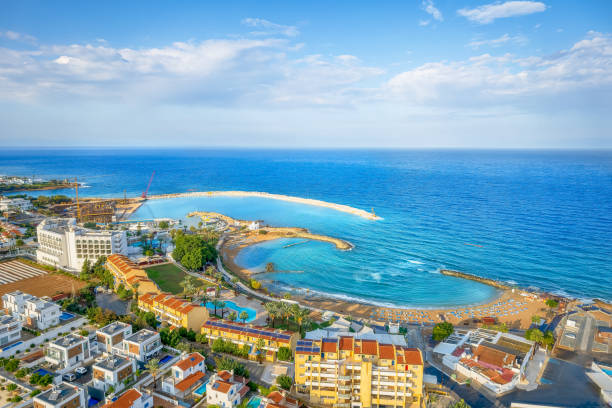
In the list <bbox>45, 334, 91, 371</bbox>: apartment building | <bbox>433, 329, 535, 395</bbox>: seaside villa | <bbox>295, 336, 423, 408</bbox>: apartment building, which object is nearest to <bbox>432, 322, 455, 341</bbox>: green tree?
<bbox>433, 329, 535, 395</bbox>: seaside villa

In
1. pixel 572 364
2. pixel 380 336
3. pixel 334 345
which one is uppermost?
pixel 334 345

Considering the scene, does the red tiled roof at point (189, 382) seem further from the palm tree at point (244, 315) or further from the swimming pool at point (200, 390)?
the palm tree at point (244, 315)

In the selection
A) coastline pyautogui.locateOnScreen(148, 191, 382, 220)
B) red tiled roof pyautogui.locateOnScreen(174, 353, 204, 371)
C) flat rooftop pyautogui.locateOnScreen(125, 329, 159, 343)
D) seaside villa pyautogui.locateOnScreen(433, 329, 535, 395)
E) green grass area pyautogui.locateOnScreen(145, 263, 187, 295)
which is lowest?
seaside villa pyautogui.locateOnScreen(433, 329, 535, 395)

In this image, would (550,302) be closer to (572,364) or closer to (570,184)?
(572,364)

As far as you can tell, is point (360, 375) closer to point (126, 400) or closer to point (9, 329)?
point (126, 400)

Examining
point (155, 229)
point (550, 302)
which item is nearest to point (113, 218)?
point (155, 229)

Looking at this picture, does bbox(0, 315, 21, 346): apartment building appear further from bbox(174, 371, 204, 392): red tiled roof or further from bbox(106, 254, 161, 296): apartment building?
bbox(174, 371, 204, 392): red tiled roof

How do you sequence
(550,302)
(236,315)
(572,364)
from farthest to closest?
(550,302)
(236,315)
(572,364)

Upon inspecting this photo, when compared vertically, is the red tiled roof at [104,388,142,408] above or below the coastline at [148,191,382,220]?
below
